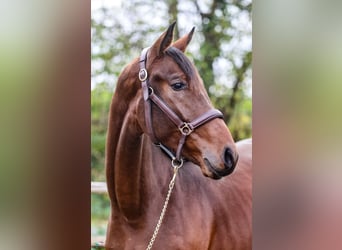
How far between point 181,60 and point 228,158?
26 cm

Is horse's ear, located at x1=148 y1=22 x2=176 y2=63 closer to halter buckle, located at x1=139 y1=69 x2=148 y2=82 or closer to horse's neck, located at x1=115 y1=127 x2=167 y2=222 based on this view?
halter buckle, located at x1=139 y1=69 x2=148 y2=82

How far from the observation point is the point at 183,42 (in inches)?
41.2

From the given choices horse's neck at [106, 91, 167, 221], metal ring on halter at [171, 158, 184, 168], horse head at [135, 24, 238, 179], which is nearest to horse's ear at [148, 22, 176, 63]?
horse head at [135, 24, 238, 179]

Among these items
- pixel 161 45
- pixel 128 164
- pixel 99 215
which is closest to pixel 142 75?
pixel 161 45

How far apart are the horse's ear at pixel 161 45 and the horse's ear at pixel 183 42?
0.02 metres

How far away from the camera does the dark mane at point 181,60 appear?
1015mm

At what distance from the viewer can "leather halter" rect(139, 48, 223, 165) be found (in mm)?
1004

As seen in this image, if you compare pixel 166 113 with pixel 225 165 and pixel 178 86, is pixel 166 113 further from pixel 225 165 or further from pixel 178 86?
pixel 225 165

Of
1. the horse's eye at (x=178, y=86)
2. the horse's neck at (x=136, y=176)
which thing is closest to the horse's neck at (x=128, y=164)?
the horse's neck at (x=136, y=176)
